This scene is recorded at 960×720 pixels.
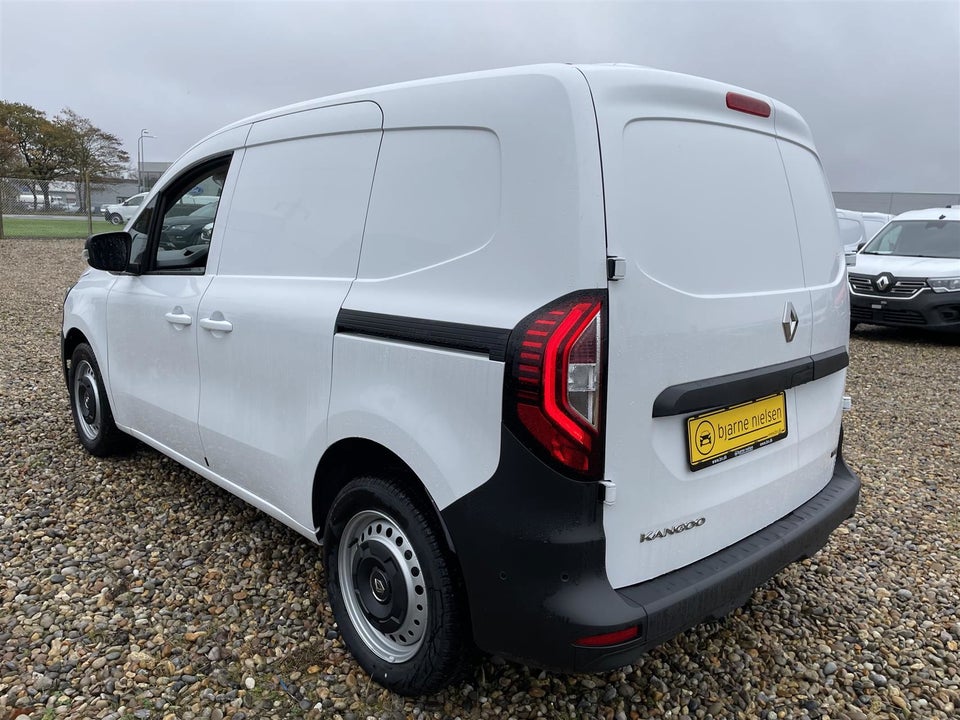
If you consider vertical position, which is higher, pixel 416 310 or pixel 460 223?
pixel 460 223

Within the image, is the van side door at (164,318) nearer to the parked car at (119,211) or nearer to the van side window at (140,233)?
the van side window at (140,233)

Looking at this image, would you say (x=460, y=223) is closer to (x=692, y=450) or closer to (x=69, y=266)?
(x=692, y=450)

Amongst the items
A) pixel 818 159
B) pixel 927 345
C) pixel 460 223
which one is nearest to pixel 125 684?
pixel 460 223

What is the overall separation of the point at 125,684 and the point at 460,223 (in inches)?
74.3

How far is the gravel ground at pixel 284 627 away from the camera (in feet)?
8.00

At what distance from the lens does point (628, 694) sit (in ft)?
8.17

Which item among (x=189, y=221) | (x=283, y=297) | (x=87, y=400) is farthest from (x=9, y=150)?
(x=283, y=297)

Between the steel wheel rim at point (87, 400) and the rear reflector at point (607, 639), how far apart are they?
Result: 3416 millimetres

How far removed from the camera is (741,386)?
220 centimetres

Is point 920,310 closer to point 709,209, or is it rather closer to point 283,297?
point 709,209

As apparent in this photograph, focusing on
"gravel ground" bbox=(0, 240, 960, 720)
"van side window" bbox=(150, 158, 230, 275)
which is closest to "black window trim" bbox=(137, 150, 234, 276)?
"van side window" bbox=(150, 158, 230, 275)

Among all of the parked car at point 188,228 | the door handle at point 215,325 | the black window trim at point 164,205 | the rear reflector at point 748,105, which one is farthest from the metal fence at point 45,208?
the rear reflector at point 748,105

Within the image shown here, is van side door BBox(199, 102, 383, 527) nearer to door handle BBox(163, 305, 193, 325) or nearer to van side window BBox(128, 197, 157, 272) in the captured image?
door handle BBox(163, 305, 193, 325)

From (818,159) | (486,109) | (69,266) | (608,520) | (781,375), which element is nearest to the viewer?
(608,520)
